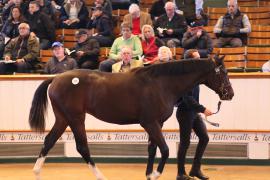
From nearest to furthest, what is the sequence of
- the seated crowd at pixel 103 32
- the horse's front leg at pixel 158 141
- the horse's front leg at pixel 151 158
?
1. the horse's front leg at pixel 158 141
2. the horse's front leg at pixel 151 158
3. the seated crowd at pixel 103 32

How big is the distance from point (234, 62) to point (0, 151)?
467cm

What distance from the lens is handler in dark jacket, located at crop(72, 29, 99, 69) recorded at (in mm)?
13680

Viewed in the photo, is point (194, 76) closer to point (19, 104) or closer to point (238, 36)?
point (19, 104)

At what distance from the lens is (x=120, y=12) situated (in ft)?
53.0

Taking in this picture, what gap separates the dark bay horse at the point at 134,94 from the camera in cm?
967

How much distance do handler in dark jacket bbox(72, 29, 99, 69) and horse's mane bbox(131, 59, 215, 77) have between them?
398cm

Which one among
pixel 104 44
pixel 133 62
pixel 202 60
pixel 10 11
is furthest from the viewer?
pixel 10 11

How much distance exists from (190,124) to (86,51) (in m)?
4.37

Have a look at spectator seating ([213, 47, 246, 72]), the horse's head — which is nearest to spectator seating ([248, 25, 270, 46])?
spectator seating ([213, 47, 246, 72])

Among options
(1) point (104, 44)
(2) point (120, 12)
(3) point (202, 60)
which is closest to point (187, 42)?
(1) point (104, 44)

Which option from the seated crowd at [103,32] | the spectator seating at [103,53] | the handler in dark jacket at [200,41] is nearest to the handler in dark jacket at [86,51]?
the seated crowd at [103,32]

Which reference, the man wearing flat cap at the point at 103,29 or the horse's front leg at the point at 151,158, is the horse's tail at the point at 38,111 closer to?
the horse's front leg at the point at 151,158

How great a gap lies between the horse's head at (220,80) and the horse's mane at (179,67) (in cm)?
8

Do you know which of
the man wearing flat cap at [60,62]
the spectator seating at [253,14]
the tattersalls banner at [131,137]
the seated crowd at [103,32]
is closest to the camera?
the tattersalls banner at [131,137]
